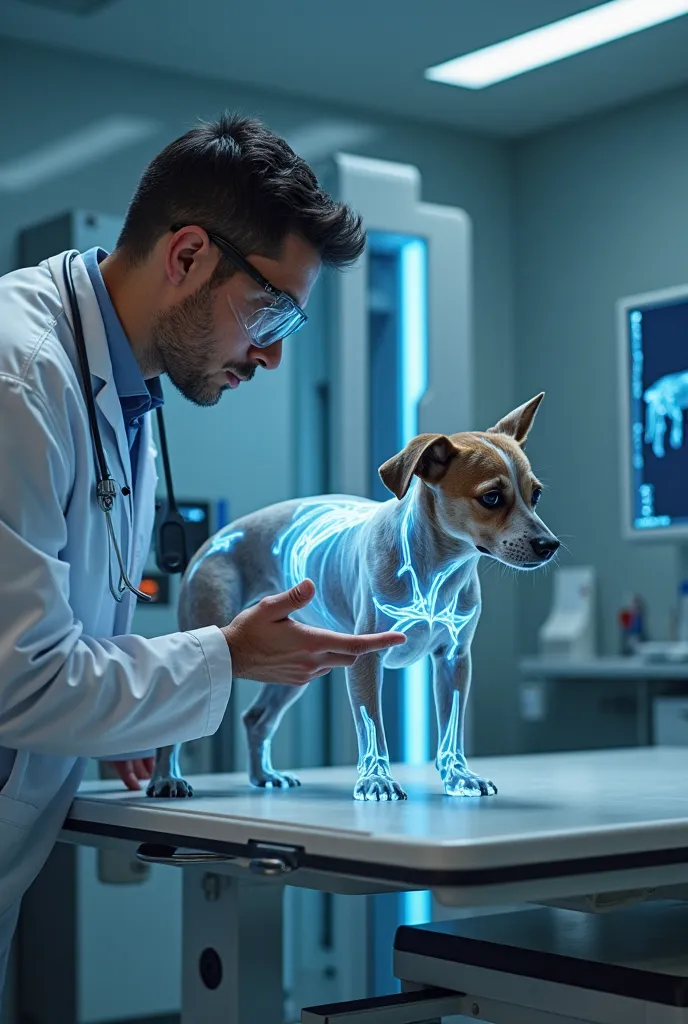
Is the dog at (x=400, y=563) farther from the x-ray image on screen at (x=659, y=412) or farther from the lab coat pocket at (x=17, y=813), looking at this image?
the x-ray image on screen at (x=659, y=412)

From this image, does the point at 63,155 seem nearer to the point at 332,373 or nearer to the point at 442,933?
the point at 332,373

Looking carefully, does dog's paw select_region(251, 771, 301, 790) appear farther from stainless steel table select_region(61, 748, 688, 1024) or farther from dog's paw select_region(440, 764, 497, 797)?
dog's paw select_region(440, 764, 497, 797)

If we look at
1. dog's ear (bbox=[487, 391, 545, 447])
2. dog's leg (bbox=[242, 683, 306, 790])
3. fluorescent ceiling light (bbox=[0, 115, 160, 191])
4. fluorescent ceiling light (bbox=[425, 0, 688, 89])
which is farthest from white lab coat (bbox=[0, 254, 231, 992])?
fluorescent ceiling light (bbox=[425, 0, 688, 89])

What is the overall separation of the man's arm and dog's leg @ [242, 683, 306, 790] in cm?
24

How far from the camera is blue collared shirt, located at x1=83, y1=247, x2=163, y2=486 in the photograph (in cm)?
139

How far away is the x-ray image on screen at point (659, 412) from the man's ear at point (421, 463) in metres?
1.72

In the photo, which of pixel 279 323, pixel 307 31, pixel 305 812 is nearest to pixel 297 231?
pixel 279 323

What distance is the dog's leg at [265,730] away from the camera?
146 cm

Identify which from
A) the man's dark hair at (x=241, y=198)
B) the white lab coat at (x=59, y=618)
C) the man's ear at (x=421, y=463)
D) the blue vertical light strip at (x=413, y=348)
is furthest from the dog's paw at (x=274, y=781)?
the blue vertical light strip at (x=413, y=348)

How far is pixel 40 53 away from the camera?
12.6ft

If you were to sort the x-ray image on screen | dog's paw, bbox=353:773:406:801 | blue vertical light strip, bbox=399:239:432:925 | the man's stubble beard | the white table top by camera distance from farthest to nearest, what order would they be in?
the x-ray image on screen, blue vertical light strip, bbox=399:239:432:925, the man's stubble beard, dog's paw, bbox=353:773:406:801, the white table top

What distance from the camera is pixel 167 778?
4.55ft
